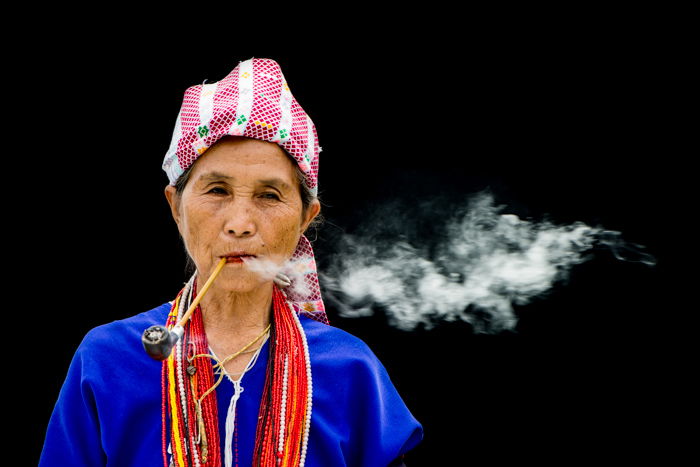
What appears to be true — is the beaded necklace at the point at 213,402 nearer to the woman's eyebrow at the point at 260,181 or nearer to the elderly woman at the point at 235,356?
the elderly woman at the point at 235,356

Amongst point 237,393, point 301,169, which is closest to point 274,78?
point 301,169

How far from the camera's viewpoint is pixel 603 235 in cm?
318

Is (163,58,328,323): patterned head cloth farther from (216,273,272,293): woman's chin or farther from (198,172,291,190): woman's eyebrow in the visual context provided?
(216,273,272,293): woman's chin

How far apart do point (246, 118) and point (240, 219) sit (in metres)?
0.32

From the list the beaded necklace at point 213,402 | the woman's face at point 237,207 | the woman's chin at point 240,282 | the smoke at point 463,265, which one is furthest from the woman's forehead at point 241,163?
the smoke at point 463,265

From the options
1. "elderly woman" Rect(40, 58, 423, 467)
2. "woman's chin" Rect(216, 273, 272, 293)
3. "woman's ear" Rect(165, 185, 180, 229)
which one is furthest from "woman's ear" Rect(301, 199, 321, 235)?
"woman's ear" Rect(165, 185, 180, 229)

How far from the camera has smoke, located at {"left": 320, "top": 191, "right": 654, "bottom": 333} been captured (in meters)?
3.04

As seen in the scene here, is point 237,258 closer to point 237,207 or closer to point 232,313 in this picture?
point 237,207

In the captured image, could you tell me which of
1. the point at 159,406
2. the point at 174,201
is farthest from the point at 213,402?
the point at 174,201

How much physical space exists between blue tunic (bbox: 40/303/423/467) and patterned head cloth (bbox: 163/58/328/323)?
57 centimetres

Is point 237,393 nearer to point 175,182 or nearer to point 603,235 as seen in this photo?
point 175,182

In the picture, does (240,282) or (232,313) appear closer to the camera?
(240,282)

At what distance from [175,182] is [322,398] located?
876mm

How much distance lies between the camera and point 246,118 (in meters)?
2.58
